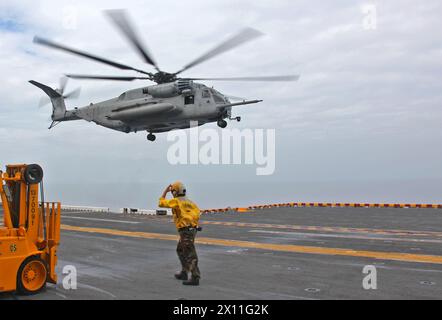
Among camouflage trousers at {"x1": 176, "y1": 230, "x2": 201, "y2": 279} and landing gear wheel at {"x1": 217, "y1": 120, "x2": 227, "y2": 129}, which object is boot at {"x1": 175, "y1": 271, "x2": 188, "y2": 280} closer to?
camouflage trousers at {"x1": 176, "y1": 230, "x2": 201, "y2": 279}

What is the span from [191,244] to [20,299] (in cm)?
338

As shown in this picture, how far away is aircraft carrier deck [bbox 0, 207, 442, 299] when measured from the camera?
8.59 m

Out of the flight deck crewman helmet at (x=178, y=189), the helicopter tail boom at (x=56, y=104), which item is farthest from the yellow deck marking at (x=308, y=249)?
the helicopter tail boom at (x=56, y=104)

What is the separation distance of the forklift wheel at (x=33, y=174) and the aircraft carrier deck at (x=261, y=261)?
2233 mm

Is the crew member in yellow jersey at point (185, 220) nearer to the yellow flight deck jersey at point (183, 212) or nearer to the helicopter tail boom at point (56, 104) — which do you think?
the yellow flight deck jersey at point (183, 212)

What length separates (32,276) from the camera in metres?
8.33

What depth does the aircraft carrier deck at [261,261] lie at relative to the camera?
28.2ft

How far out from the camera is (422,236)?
17375 mm

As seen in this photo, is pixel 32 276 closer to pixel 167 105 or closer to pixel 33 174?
pixel 33 174

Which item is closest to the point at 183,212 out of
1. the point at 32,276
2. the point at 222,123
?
the point at 32,276

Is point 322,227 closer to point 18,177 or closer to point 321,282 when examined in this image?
point 321,282

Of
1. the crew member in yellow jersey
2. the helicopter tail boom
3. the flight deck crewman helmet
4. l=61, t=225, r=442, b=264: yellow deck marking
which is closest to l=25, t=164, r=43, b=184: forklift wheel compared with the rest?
the crew member in yellow jersey

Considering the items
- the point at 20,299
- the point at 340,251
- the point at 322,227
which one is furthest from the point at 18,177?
the point at 322,227

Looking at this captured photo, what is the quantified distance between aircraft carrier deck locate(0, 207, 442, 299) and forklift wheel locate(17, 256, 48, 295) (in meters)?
0.18
